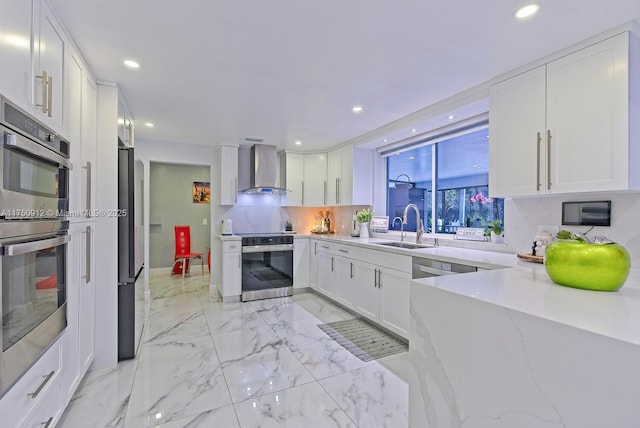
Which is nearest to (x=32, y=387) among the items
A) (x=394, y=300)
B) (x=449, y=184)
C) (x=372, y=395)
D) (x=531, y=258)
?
(x=372, y=395)

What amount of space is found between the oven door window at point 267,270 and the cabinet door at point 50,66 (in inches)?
113

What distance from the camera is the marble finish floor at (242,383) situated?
1813 mm

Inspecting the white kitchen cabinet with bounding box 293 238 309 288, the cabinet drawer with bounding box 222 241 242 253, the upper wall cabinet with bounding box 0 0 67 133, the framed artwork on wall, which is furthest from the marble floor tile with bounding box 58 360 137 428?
the framed artwork on wall

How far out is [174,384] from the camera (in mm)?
2168

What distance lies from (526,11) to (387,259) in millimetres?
2141

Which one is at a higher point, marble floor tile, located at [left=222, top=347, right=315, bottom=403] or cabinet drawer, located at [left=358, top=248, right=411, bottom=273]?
cabinet drawer, located at [left=358, top=248, right=411, bottom=273]

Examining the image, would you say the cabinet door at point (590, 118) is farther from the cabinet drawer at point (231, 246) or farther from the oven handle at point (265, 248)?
the cabinet drawer at point (231, 246)

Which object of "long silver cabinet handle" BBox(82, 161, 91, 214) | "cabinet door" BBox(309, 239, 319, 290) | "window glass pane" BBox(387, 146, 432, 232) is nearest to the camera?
"long silver cabinet handle" BBox(82, 161, 91, 214)

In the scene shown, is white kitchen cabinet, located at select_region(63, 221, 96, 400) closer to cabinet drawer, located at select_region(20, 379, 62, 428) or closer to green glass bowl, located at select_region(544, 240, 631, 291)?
cabinet drawer, located at select_region(20, 379, 62, 428)

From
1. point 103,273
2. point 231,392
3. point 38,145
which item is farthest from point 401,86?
point 103,273

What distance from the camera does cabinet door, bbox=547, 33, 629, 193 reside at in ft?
5.59

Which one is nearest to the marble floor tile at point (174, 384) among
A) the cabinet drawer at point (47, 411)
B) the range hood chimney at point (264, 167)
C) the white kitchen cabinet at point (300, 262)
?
the cabinet drawer at point (47, 411)

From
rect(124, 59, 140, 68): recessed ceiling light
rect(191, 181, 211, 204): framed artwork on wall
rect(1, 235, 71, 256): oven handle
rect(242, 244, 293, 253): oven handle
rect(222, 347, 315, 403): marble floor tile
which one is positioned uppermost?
rect(124, 59, 140, 68): recessed ceiling light

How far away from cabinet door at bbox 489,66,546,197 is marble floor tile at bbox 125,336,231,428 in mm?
2519
